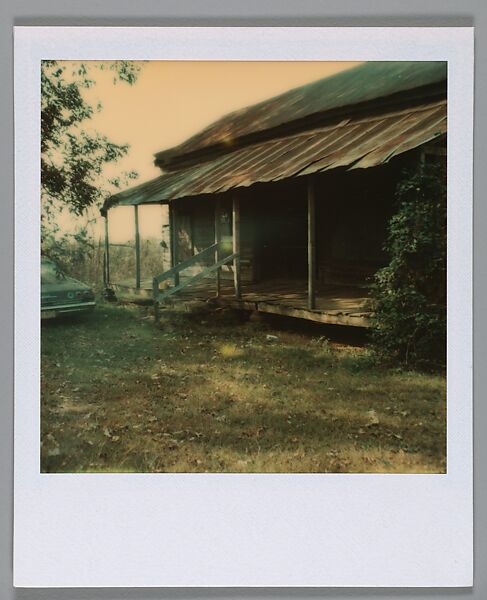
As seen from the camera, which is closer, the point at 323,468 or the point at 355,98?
the point at 323,468

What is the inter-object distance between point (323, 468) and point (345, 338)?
118 centimetres

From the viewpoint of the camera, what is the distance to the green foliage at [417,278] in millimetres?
5215

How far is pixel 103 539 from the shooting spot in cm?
518

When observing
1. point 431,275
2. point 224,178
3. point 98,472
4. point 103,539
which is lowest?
point 103,539

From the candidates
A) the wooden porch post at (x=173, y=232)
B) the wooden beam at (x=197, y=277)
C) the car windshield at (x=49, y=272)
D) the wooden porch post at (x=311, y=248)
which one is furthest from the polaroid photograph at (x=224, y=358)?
the wooden porch post at (x=311, y=248)

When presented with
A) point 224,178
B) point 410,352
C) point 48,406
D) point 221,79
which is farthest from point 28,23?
point 410,352

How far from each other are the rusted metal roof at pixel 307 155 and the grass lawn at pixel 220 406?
1.24 meters

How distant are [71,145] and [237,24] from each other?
70.0 inches

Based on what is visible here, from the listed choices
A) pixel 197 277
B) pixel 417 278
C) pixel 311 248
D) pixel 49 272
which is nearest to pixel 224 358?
pixel 197 277

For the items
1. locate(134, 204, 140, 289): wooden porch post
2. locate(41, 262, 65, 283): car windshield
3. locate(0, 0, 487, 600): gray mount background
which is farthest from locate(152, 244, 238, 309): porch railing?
locate(0, 0, 487, 600): gray mount background

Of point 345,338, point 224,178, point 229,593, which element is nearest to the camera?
point 229,593

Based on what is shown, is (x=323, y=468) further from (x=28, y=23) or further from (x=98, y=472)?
(x=28, y=23)

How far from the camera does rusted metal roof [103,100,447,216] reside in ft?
17.2

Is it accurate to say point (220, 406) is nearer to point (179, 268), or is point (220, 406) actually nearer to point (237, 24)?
point (179, 268)
